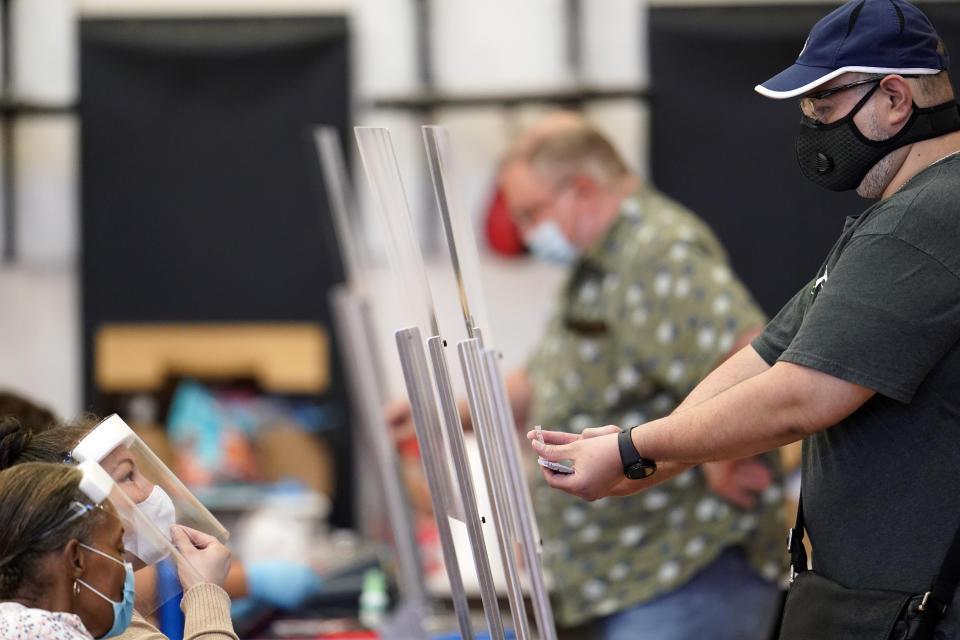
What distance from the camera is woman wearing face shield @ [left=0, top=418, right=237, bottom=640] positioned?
152cm

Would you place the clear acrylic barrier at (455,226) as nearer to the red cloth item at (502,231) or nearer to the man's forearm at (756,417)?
the man's forearm at (756,417)

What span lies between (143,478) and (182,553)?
111 mm

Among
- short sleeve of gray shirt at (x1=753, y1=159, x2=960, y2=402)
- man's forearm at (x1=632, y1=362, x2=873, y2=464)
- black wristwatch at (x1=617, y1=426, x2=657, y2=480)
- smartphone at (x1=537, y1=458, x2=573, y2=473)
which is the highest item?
short sleeve of gray shirt at (x1=753, y1=159, x2=960, y2=402)

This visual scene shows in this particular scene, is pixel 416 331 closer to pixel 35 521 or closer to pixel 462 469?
pixel 462 469

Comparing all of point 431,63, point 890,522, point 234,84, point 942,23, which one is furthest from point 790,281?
point 890,522

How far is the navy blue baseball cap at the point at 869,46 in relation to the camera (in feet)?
5.12

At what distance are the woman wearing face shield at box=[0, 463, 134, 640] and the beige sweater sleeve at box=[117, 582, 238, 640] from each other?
95 mm

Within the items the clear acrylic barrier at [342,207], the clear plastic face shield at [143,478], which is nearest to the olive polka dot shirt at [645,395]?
the clear acrylic barrier at [342,207]

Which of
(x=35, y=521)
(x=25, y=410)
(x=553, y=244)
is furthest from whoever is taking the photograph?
(x=553, y=244)

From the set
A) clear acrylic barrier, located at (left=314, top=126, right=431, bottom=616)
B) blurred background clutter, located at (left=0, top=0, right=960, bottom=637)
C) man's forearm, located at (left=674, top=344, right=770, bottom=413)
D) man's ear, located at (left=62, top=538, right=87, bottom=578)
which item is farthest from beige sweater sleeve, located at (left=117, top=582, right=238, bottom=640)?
blurred background clutter, located at (left=0, top=0, right=960, bottom=637)

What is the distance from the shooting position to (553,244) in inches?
113

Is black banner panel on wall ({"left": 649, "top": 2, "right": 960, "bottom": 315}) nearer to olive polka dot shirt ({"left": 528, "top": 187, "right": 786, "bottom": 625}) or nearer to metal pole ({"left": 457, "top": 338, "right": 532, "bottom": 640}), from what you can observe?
olive polka dot shirt ({"left": 528, "top": 187, "right": 786, "bottom": 625})

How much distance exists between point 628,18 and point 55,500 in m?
3.73

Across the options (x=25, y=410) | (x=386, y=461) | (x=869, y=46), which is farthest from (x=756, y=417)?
(x=386, y=461)
